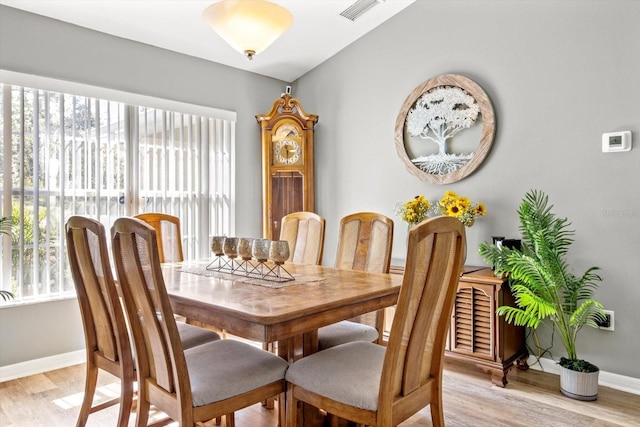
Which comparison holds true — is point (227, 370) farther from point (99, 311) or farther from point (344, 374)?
point (99, 311)

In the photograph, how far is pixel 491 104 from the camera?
318 cm

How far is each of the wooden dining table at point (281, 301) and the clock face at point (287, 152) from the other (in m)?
2.06

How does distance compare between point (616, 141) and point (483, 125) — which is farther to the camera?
point (483, 125)

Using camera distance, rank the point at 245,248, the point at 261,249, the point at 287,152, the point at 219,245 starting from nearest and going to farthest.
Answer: the point at 261,249 < the point at 245,248 < the point at 219,245 < the point at 287,152

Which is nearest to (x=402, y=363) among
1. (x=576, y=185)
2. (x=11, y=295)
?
(x=576, y=185)

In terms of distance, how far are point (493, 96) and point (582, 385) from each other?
200cm

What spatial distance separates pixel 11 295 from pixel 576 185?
3740 millimetres

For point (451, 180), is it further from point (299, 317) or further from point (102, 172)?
point (102, 172)

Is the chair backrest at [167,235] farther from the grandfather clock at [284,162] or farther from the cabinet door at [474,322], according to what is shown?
the cabinet door at [474,322]

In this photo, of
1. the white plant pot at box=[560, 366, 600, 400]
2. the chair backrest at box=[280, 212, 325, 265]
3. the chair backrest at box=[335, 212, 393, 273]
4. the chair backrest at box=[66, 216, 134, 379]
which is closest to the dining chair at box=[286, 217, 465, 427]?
the chair backrest at box=[66, 216, 134, 379]

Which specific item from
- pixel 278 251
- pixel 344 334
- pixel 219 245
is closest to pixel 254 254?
pixel 278 251

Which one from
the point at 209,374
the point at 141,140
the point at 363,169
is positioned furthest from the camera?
the point at 363,169

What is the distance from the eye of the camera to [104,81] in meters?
3.30

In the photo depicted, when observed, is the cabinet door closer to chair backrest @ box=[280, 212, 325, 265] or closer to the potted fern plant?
the potted fern plant
